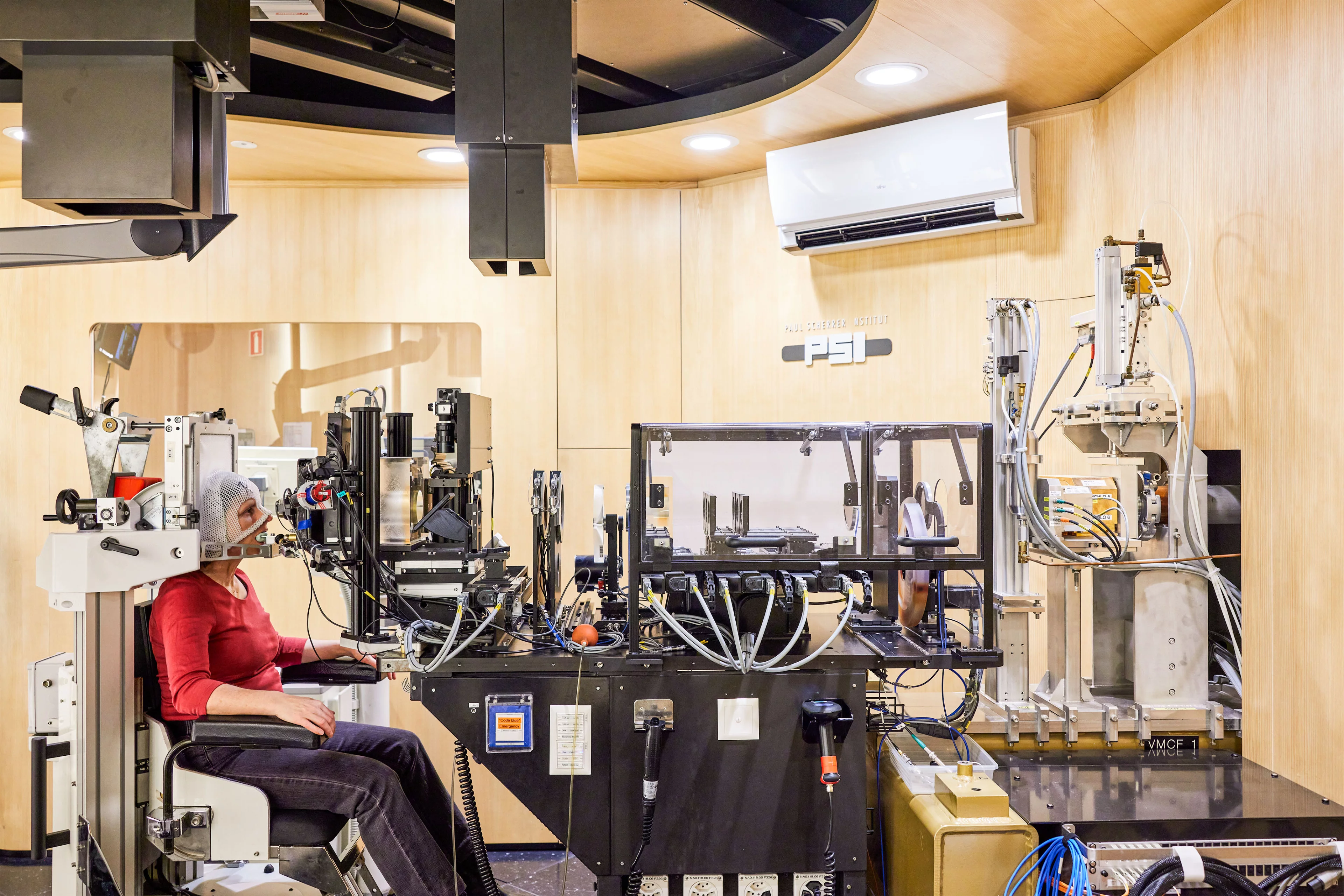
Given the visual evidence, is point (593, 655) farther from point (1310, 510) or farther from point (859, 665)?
point (1310, 510)

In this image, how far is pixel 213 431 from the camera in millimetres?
2480

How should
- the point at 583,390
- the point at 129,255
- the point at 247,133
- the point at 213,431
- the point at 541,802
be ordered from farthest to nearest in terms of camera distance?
the point at 583,390
the point at 247,133
the point at 213,431
the point at 541,802
the point at 129,255

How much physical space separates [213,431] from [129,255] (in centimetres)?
61

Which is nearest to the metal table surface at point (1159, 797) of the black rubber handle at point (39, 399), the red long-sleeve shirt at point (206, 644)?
the red long-sleeve shirt at point (206, 644)

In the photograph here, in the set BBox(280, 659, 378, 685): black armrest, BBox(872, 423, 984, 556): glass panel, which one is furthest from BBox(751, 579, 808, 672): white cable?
BBox(280, 659, 378, 685): black armrest

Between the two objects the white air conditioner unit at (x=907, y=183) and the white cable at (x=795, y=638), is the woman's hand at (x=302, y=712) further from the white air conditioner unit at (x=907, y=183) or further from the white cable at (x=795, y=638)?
the white air conditioner unit at (x=907, y=183)

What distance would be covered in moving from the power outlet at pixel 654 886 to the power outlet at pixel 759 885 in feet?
0.61

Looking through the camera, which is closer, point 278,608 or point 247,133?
point 247,133

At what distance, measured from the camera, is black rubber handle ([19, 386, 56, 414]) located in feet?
7.43

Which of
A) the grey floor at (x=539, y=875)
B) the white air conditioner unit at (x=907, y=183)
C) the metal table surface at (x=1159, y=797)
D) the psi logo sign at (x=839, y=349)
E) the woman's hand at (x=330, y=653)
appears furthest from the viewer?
the psi logo sign at (x=839, y=349)

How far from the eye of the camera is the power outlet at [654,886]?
84.8 inches

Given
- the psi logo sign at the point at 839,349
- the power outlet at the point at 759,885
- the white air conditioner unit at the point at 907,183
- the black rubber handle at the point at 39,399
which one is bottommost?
the power outlet at the point at 759,885

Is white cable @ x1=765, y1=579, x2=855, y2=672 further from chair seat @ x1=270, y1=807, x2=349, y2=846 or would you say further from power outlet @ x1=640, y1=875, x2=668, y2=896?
chair seat @ x1=270, y1=807, x2=349, y2=846

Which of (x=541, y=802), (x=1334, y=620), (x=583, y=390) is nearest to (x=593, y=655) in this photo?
(x=541, y=802)
